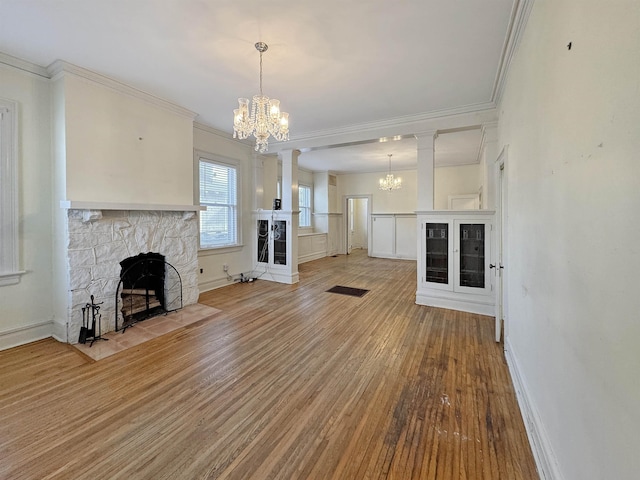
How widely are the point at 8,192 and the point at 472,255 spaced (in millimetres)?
5683

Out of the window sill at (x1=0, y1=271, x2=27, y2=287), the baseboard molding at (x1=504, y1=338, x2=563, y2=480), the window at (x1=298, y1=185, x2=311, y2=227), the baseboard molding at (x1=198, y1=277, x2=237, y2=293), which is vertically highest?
the window at (x1=298, y1=185, x2=311, y2=227)

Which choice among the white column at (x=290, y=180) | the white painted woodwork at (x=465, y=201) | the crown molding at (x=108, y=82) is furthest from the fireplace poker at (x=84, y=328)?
the white painted woodwork at (x=465, y=201)

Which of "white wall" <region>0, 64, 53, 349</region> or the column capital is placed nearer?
"white wall" <region>0, 64, 53, 349</region>

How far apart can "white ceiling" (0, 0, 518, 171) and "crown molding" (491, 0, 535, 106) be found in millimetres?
43

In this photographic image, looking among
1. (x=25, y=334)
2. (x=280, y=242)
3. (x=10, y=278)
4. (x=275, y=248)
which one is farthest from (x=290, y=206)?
(x=25, y=334)

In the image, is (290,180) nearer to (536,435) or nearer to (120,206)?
(120,206)

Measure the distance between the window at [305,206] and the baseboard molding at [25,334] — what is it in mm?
6671

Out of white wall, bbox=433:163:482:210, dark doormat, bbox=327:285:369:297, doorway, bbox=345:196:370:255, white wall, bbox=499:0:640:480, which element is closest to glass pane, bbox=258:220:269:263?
dark doormat, bbox=327:285:369:297

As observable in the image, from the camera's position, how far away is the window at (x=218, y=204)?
5.11m

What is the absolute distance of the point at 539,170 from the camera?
171 centimetres

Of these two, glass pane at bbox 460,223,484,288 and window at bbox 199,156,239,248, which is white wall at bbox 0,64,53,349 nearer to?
window at bbox 199,156,239,248

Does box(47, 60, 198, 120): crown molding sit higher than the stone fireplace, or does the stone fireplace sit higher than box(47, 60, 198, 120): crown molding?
box(47, 60, 198, 120): crown molding

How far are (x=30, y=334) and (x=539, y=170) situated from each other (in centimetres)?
498

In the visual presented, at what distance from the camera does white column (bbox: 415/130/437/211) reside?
14.4 feet
